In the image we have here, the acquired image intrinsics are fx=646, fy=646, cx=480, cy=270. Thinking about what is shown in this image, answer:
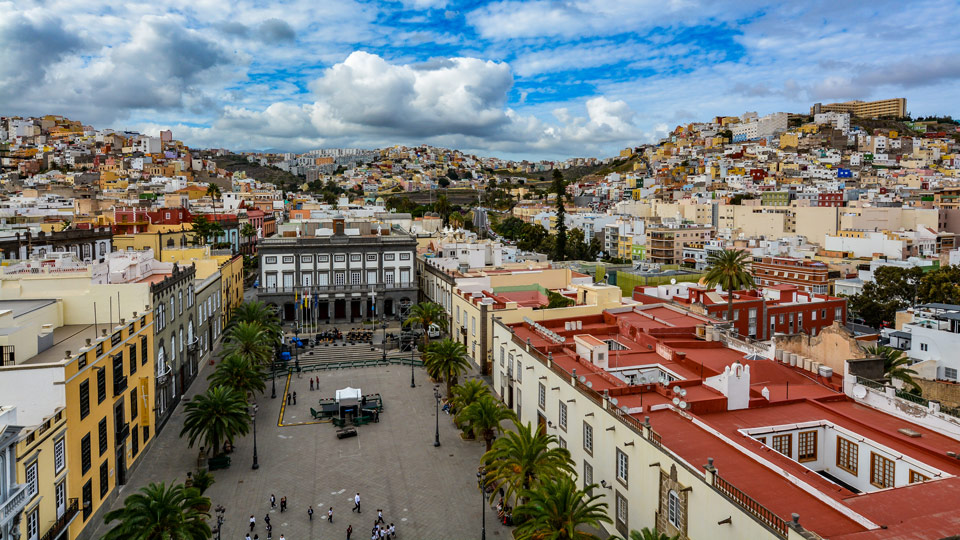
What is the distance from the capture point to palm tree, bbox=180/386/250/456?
32178mm

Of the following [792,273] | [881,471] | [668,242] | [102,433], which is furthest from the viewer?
[668,242]

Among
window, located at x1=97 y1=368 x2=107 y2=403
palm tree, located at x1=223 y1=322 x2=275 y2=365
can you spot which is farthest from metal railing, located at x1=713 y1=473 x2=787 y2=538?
palm tree, located at x1=223 y1=322 x2=275 y2=365

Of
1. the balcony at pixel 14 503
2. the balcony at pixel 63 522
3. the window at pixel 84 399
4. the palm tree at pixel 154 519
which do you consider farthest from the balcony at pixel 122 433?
the palm tree at pixel 154 519

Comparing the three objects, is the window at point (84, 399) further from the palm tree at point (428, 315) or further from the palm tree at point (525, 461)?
the palm tree at point (428, 315)

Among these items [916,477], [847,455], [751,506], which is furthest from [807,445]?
[751,506]

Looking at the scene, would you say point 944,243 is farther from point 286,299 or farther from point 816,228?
point 286,299

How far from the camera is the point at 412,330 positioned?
2456 inches

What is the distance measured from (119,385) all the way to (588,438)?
21.7 m

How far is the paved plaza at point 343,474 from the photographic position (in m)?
27.4

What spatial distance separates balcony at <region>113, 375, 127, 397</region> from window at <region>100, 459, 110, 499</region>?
10.1ft

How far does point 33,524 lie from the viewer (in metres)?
21.9

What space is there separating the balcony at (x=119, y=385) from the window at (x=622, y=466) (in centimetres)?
2266

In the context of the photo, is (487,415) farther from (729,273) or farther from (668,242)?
(668,242)

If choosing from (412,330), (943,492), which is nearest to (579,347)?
(943,492)
